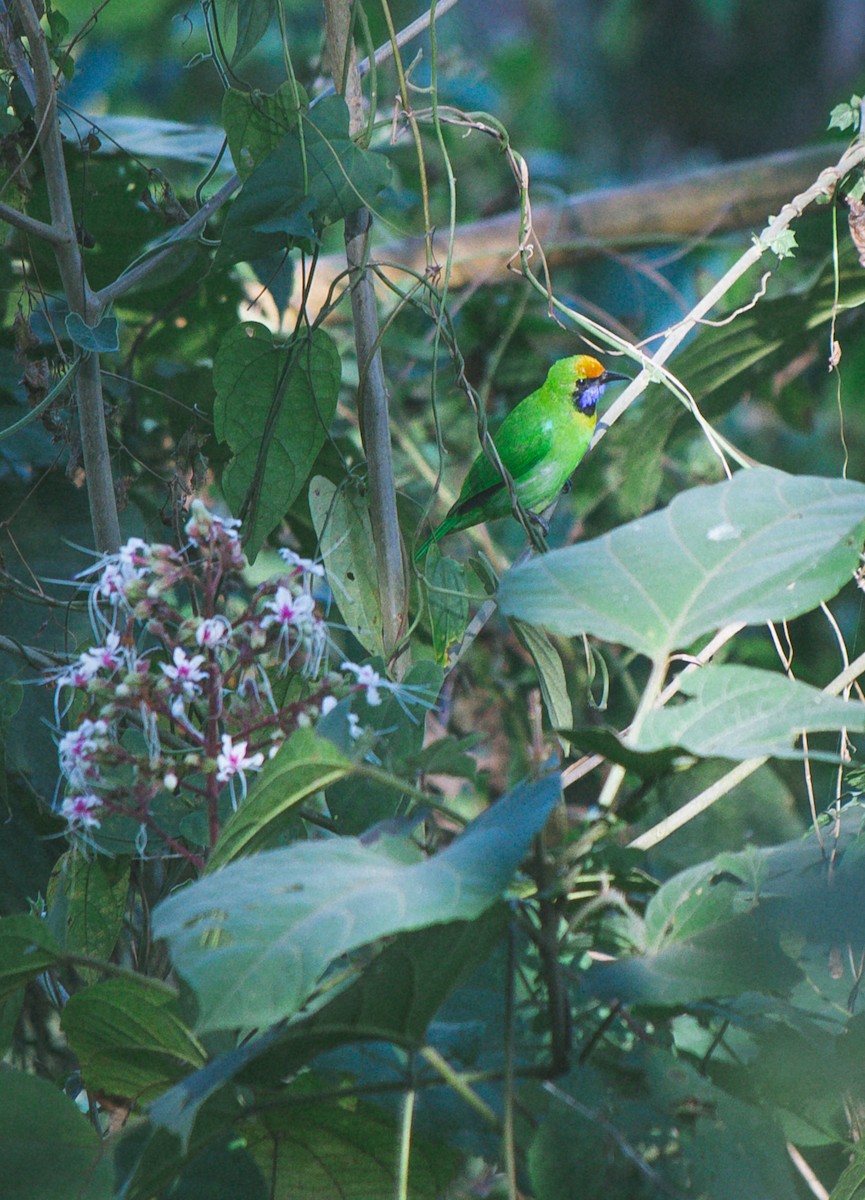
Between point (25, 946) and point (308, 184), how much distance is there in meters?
0.71

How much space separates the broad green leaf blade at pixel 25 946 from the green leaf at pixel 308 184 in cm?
65

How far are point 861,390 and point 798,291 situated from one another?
3.27 ft

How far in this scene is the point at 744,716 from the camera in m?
0.67

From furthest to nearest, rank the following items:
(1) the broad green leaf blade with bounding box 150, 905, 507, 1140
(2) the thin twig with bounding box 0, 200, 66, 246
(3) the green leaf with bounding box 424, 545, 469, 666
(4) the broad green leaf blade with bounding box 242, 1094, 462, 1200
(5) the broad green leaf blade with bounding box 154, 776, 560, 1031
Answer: (3) the green leaf with bounding box 424, 545, 469, 666
(2) the thin twig with bounding box 0, 200, 66, 246
(4) the broad green leaf blade with bounding box 242, 1094, 462, 1200
(1) the broad green leaf blade with bounding box 150, 905, 507, 1140
(5) the broad green leaf blade with bounding box 154, 776, 560, 1031

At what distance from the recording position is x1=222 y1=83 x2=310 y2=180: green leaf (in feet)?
3.74

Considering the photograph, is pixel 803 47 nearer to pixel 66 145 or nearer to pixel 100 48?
pixel 100 48

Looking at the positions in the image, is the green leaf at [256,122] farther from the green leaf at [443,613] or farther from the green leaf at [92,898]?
the green leaf at [92,898]

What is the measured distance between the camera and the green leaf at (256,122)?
1140 mm

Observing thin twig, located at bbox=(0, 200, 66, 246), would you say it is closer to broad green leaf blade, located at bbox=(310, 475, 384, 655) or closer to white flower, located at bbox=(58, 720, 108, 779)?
broad green leaf blade, located at bbox=(310, 475, 384, 655)

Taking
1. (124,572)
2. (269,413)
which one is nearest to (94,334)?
(269,413)

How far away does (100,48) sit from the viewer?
386 cm

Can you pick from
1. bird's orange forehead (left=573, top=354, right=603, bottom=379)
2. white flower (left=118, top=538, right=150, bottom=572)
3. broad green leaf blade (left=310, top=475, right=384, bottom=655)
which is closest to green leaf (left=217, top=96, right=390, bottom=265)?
broad green leaf blade (left=310, top=475, right=384, bottom=655)

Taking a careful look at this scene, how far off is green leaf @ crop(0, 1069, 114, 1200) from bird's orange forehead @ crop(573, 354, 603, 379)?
1.73m

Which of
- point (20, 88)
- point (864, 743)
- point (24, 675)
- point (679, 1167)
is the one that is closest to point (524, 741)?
point (864, 743)
